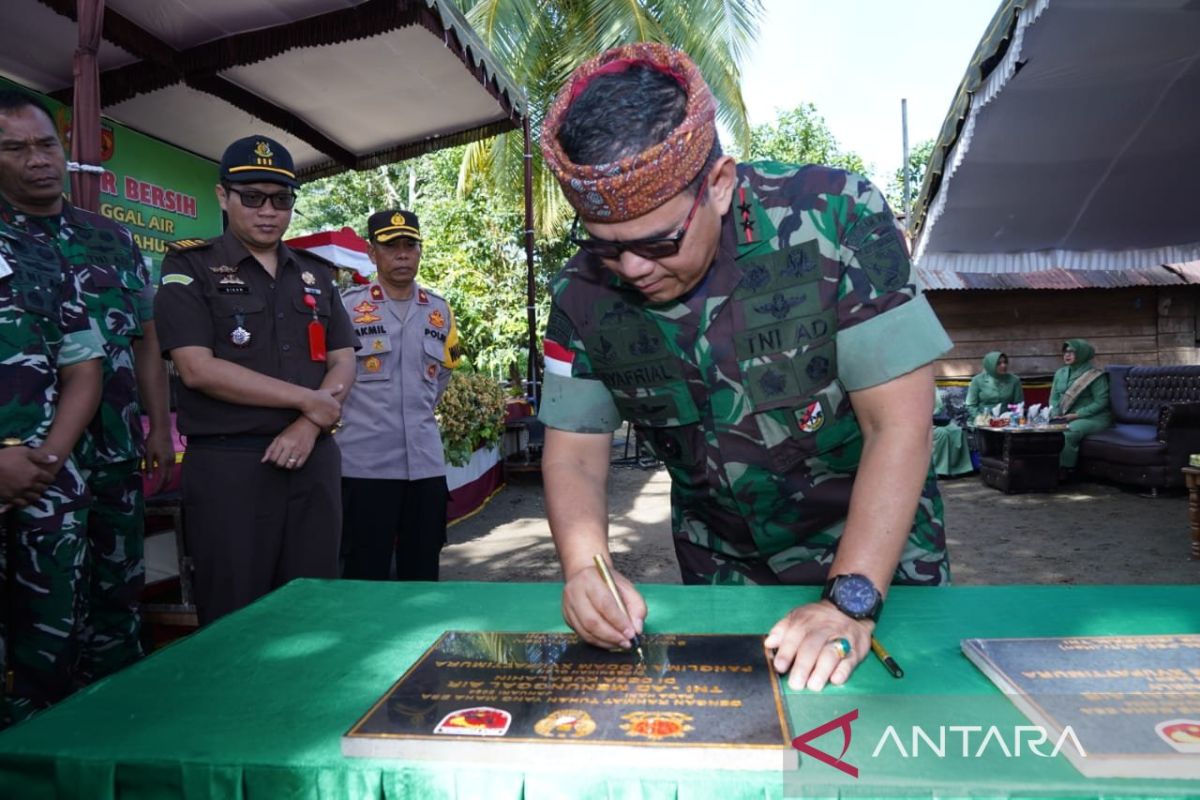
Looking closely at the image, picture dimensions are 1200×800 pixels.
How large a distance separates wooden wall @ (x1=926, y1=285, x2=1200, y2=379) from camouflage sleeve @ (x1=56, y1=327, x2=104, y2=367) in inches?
461

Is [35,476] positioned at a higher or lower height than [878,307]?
lower

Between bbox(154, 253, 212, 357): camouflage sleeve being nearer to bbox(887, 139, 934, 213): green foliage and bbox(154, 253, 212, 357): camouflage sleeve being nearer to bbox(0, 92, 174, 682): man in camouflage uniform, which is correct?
bbox(0, 92, 174, 682): man in camouflage uniform

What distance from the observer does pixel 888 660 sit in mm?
1039

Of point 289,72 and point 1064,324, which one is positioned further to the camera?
point 1064,324

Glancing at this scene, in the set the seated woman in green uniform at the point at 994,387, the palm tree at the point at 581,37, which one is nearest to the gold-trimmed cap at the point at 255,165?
the seated woman in green uniform at the point at 994,387

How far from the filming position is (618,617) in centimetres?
114

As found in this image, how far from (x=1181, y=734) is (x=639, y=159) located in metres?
0.94

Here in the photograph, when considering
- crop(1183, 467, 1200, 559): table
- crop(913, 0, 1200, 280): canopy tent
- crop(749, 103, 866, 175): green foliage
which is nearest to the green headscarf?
crop(913, 0, 1200, 280): canopy tent

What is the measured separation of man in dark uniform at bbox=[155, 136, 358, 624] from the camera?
8.41 ft

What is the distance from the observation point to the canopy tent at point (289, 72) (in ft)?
14.8

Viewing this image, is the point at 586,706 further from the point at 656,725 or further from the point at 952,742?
the point at 952,742

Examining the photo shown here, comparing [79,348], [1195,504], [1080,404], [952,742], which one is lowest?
[1195,504]

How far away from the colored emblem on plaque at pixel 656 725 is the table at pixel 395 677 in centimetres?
5

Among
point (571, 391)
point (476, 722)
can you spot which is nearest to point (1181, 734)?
point (476, 722)
